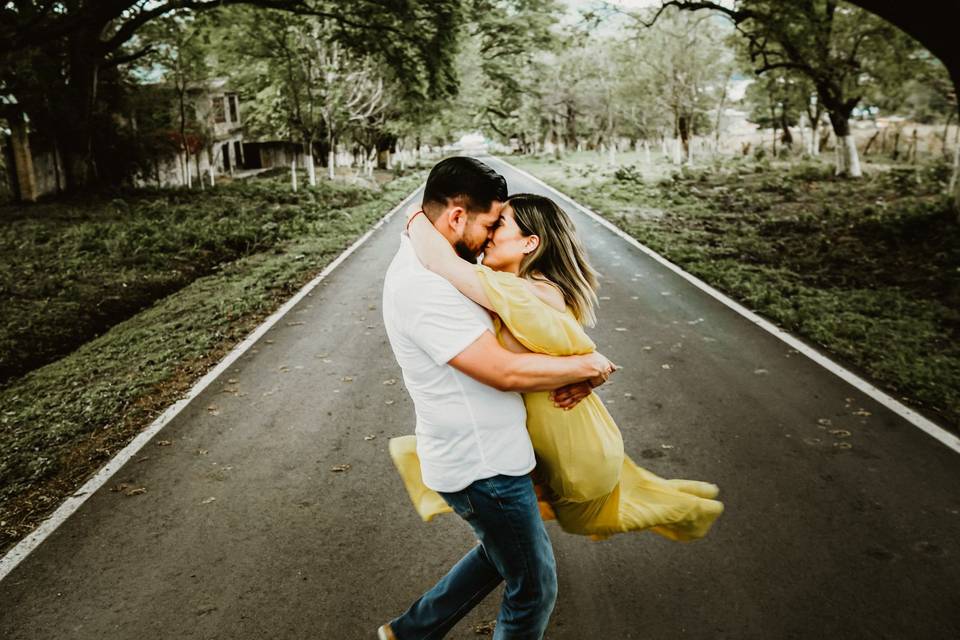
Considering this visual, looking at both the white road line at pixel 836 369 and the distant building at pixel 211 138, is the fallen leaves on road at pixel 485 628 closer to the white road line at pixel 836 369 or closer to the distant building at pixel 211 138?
the white road line at pixel 836 369

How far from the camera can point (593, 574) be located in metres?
3.79

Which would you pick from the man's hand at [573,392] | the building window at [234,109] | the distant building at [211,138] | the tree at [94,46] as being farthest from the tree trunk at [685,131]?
the man's hand at [573,392]

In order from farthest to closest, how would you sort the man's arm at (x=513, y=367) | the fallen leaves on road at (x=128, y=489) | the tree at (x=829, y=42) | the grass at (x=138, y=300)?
the tree at (x=829, y=42), the grass at (x=138, y=300), the fallen leaves on road at (x=128, y=489), the man's arm at (x=513, y=367)

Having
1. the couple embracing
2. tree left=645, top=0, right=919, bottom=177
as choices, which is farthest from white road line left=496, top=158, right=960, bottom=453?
tree left=645, top=0, right=919, bottom=177

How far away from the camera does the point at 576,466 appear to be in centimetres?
235

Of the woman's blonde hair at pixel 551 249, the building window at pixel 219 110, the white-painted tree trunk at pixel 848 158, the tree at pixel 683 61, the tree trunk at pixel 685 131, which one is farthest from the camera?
the building window at pixel 219 110

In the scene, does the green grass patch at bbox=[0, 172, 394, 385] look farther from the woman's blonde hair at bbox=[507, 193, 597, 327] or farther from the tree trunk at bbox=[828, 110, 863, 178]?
the tree trunk at bbox=[828, 110, 863, 178]

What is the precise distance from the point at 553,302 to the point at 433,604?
1.38m

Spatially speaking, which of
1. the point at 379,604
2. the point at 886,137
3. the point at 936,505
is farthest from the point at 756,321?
the point at 886,137

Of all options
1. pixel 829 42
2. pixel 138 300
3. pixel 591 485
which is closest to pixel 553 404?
pixel 591 485

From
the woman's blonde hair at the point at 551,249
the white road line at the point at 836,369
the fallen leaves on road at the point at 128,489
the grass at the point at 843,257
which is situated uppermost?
the woman's blonde hair at the point at 551,249

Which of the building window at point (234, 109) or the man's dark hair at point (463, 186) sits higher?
the building window at point (234, 109)

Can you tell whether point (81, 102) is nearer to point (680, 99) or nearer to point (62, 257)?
point (62, 257)

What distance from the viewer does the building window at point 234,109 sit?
48.9 metres
